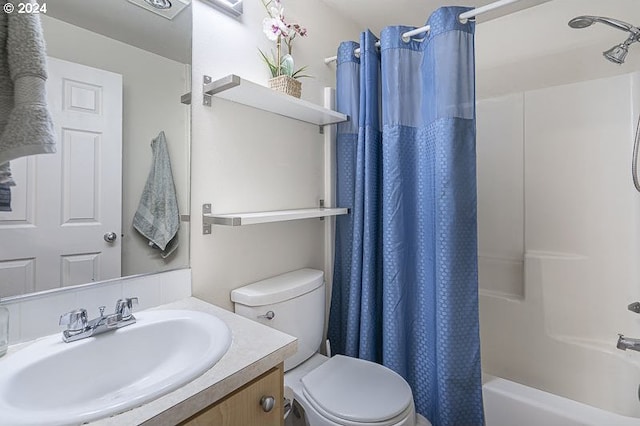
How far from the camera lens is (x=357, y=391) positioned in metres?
1.11

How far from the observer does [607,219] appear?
155 centimetres

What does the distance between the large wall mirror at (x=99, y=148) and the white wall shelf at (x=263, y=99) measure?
4.5 inches

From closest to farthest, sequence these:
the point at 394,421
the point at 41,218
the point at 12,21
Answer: the point at 12,21
the point at 41,218
the point at 394,421

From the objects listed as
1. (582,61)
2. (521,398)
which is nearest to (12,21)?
(521,398)

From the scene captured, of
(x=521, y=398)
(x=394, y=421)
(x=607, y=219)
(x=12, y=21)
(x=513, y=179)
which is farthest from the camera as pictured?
(x=513, y=179)

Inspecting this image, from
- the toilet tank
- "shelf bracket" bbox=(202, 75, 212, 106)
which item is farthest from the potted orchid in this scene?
the toilet tank

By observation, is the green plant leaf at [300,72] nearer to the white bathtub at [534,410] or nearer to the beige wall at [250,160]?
the beige wall at [250,160]

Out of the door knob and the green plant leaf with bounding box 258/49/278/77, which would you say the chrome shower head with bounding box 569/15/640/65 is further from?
the door knob

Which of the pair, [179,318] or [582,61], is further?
[582,61]

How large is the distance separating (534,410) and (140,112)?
1754 mm

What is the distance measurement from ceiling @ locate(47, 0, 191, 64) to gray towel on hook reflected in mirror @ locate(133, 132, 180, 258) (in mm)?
302

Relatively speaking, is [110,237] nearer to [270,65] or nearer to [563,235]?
[270,65]

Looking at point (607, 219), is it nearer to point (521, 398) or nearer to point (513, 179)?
point (513, 179)

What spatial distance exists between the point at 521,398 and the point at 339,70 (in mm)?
1688
